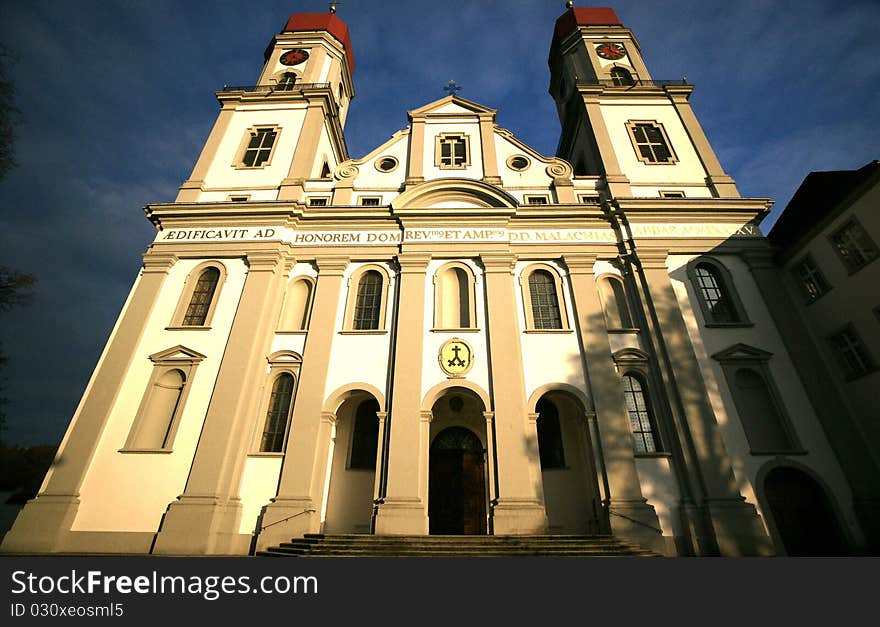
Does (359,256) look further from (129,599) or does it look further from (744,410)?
(744,410)

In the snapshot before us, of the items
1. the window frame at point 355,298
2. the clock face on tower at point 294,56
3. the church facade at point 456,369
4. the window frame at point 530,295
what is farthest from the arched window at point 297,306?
the clock face on tower at point 294,56

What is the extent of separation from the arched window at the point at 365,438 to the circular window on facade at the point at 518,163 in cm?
1166

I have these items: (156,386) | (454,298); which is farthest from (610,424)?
(156,386)

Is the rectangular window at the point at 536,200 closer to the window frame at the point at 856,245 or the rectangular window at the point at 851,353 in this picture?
the window frame at the point at 856,245

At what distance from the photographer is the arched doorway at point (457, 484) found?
12.5 metres

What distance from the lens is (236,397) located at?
12.1m

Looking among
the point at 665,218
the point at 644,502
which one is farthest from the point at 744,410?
the point at 665,218

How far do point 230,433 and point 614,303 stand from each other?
43.3 feet

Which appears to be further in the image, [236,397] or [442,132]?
[442,132]

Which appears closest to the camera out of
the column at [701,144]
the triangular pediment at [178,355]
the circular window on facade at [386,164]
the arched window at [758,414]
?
the arched window at [758,414]

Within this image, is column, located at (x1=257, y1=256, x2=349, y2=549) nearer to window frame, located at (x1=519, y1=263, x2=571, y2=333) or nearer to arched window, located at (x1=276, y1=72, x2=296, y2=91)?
window frame, located at (x1=519, y1=263, x2=571, y2=333)

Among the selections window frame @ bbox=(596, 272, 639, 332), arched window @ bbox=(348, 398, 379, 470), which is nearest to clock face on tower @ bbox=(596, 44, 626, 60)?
window frame @ bbox=(596, 272, 639, 332)

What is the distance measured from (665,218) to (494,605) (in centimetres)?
1472

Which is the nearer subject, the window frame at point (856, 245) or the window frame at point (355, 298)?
the window frame at point (856, 245)
